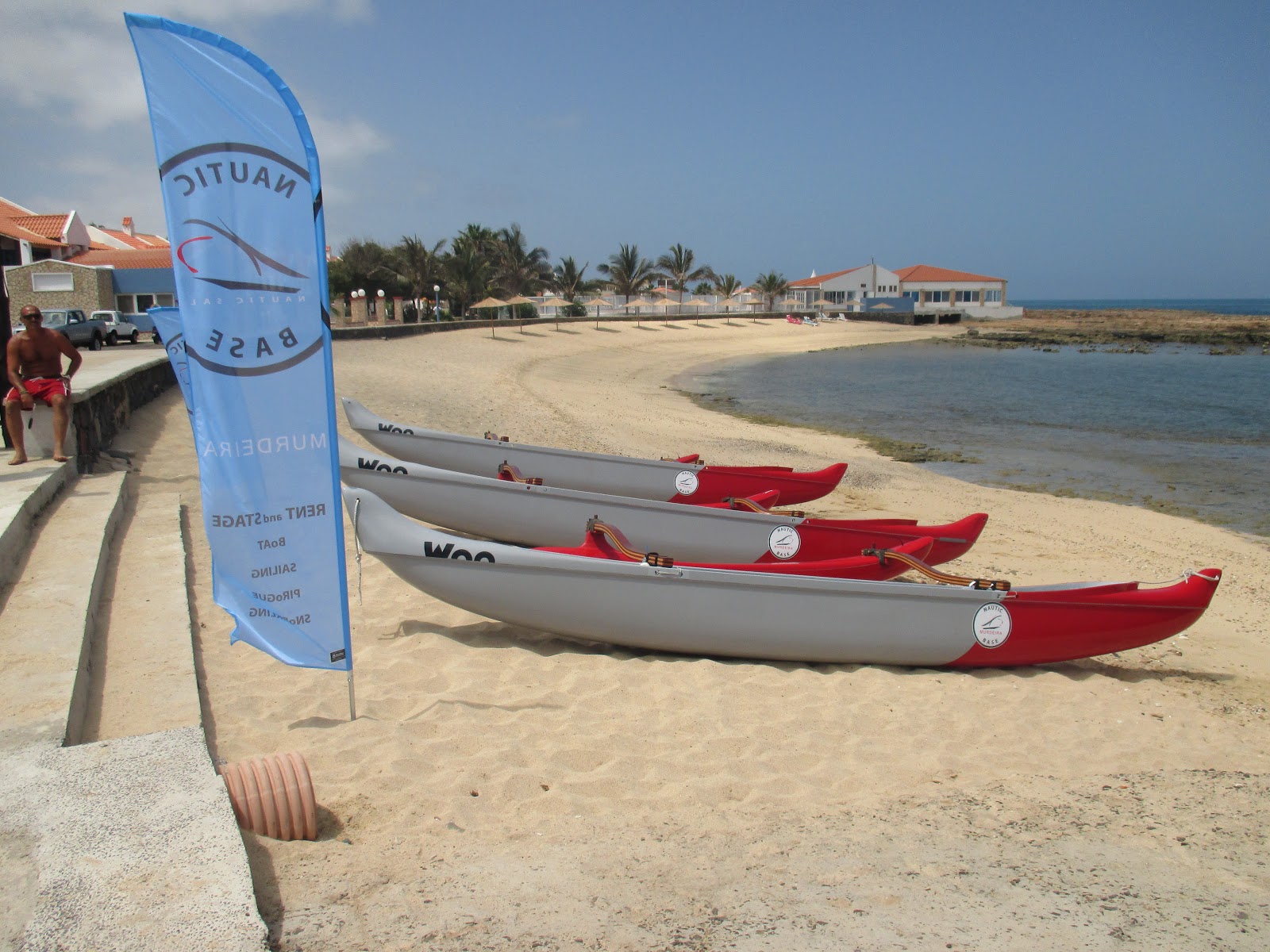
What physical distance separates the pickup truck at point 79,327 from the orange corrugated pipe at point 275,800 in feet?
75.6

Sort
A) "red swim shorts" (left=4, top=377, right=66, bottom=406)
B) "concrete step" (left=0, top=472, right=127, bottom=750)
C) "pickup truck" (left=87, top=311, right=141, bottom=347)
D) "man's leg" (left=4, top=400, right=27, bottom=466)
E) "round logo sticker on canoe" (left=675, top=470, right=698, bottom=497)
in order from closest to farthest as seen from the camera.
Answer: "concrete step" (left=0, top=472, right=127, bottom=750) → "man's leg" (left=4, top=400, right=27, bottom=466) → "red swim shorts" (left=4, top=377, right=66, bottom=406) → "round logo sticker on canoe" (left=675, top=470, right=698, bottom=497) → "pickup truck" (left=87, top=311, right=141, bottom=347)

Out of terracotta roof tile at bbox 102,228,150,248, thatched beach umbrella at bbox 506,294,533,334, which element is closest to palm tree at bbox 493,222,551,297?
thatched beach umbrella at bbox 506,294,533,334

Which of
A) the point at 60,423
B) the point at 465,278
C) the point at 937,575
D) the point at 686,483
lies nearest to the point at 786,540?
the point at 937,575

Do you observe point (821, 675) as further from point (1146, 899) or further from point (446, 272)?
point (446, 272)

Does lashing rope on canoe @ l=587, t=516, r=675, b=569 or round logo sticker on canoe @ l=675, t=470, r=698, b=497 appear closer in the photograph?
lashing rope on canoe @ l=587, t=516, r=675, b=569

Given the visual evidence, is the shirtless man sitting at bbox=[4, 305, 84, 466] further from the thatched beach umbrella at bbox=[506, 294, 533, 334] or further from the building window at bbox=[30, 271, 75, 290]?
the thatched beach umbrella at bbox=[506, 294, 533, 334]

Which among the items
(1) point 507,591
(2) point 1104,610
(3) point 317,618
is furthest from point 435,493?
(2) point 1104,610

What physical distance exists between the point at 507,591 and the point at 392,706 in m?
1.23

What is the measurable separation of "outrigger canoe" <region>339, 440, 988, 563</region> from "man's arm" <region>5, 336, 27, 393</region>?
2.83 meters

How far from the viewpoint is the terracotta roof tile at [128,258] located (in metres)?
35.4

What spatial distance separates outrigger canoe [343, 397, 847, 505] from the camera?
9.89 meters

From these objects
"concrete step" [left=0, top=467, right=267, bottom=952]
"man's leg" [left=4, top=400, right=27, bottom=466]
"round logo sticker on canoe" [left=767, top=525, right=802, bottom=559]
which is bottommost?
"round logo sticker on canoe" [left=767, top=525, right=802, bottom=559]

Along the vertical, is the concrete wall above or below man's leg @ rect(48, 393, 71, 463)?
above

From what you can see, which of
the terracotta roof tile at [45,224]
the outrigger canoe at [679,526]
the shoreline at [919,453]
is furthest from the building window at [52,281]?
the outrigger canoe at [679,526]
